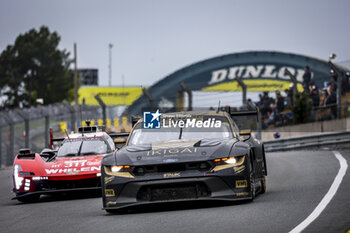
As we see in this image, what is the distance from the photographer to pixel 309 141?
24.5 meters

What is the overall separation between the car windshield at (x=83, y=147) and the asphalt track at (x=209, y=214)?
1.55 meters

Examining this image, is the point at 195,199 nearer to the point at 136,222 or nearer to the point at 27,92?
the point at 136,222

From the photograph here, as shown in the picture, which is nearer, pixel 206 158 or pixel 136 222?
pixel 136 222

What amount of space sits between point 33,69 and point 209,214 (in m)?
90.7

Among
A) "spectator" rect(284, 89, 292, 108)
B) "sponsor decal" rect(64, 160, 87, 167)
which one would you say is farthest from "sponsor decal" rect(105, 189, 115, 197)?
"spectator" rect(284, 89, 292, 108)

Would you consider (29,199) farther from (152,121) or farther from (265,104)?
(265,104)

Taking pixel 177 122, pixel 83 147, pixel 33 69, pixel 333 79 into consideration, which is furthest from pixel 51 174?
pixel 33 69

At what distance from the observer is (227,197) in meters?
9.46

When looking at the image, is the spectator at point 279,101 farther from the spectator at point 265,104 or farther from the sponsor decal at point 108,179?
the sponsor decal at point 108,179

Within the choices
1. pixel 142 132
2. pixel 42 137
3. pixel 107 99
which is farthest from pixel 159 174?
pixel 107 99

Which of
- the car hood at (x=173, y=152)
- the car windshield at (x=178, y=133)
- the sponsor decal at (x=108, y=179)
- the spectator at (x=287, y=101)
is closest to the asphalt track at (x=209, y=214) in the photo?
the sponsor decal at (x=108, y=179)

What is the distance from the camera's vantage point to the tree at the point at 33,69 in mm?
94750

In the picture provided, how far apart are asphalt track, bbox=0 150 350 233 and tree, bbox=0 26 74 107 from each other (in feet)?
273

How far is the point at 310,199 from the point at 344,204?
767mm
